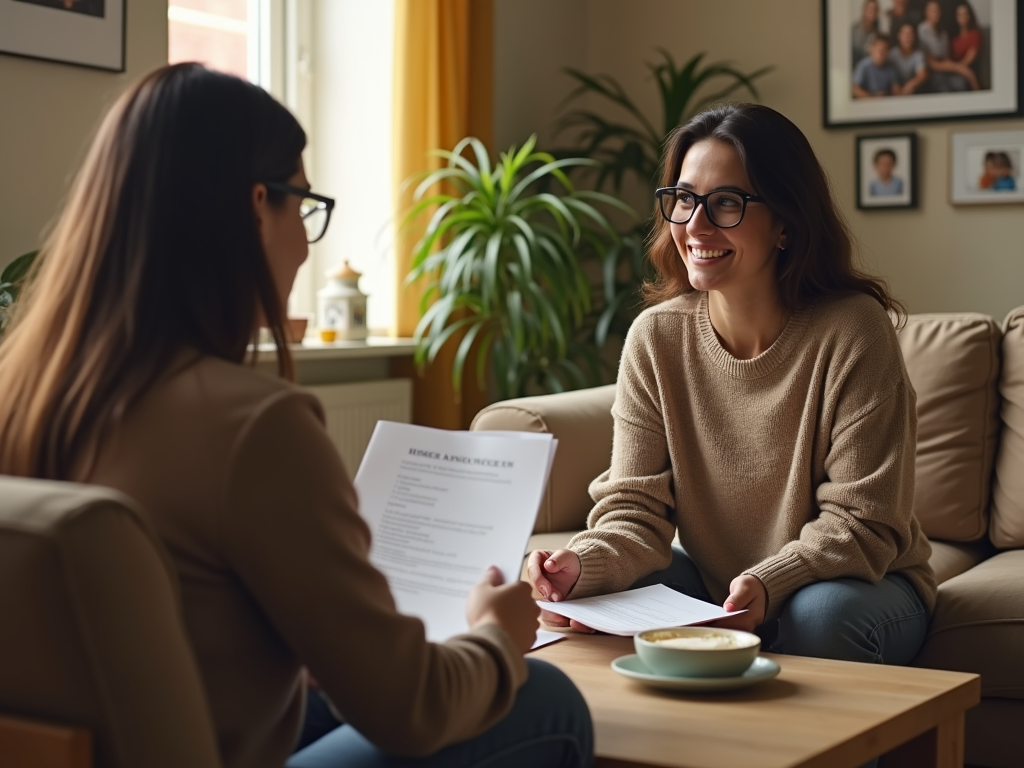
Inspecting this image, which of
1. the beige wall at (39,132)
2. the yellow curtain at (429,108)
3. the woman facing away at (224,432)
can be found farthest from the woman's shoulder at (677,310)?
the yellow curtain at (429,108)

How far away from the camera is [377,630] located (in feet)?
3.16

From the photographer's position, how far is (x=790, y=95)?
4465 mm

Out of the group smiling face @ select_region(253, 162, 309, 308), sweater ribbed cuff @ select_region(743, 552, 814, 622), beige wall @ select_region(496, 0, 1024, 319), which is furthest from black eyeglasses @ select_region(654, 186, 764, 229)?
beige wall @ select_region(496, 0, 1024, 319)

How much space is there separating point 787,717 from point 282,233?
0.68 meters

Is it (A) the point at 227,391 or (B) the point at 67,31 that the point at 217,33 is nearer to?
(B) the point at 67,31

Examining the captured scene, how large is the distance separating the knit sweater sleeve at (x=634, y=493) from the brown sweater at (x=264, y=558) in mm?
869

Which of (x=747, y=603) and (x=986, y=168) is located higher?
(x=986, y=168)

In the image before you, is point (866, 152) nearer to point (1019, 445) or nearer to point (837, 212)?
point (1019, 445)

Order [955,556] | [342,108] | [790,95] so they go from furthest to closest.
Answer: [790,95]
[342,108]
[955,556]

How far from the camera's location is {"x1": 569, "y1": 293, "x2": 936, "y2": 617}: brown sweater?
6.03 ft

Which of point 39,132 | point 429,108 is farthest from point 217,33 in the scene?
point 39,132

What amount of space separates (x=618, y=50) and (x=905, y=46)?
40.9 inches

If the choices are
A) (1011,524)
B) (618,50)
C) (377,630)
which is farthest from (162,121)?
(618,50)

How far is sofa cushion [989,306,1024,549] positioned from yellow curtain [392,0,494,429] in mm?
1736
